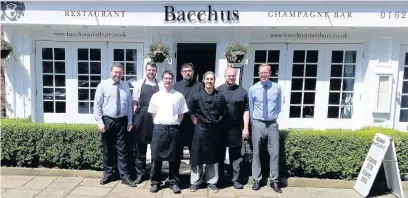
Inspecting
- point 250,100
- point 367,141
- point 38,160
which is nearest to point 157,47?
point 250,100

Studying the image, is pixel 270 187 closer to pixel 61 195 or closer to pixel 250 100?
pixel 250 100

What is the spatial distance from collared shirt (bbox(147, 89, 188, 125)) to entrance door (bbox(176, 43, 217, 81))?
8.95 ft

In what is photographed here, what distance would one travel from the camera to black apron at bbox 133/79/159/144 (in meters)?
5.17

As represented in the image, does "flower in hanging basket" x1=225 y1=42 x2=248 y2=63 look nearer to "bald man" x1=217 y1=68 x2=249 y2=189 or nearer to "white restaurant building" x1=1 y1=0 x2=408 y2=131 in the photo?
"white restaurant building" x1=1 y1=0 x2=408 y2=131

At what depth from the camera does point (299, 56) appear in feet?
24.8

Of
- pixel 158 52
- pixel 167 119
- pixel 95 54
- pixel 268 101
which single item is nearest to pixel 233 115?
pixel 268 101

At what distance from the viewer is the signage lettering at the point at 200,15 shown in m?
6.91

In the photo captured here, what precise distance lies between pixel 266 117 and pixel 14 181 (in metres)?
4.00

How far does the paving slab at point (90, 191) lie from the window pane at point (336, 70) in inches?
206

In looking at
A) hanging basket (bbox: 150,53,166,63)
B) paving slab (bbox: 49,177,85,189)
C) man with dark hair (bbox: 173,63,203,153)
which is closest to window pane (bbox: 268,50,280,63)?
hanging basket (bbox: 150,53,166,63)

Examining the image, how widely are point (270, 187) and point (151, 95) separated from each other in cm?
231

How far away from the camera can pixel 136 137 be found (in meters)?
5.26

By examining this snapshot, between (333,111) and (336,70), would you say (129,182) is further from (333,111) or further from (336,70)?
(336,70)

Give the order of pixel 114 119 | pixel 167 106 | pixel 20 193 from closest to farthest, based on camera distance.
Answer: pixel 167 106, pixel 20 193, pixel 114 119
